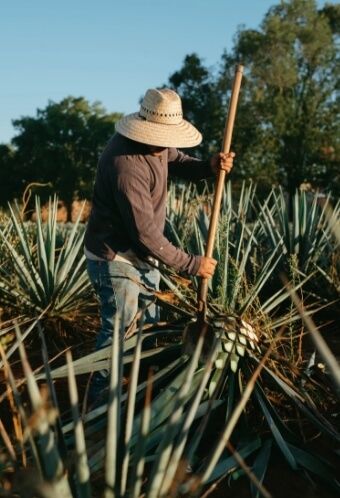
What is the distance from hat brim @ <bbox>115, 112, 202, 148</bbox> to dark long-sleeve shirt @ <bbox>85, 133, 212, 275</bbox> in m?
0.08

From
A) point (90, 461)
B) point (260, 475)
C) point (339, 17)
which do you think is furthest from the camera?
point (339, 17)

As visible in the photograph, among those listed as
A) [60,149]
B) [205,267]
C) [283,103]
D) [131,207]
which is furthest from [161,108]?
[60,149]

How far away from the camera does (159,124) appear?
3.44 m

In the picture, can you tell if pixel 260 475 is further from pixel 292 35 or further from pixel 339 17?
pixel 339 17

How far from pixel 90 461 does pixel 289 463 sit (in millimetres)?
913

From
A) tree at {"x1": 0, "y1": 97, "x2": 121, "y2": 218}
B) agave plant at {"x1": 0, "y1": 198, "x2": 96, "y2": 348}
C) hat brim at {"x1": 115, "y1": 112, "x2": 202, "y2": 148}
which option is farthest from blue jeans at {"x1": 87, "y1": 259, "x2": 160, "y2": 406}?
tree at {"x1": 0, "y1": 97, "x2": 121, "y2": 218}

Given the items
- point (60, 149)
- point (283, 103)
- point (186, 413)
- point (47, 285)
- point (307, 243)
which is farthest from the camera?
point (60, 149)

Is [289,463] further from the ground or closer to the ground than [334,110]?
further from the ground

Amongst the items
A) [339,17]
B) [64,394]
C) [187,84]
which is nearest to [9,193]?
[187,84]

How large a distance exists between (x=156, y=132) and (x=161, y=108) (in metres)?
0.18

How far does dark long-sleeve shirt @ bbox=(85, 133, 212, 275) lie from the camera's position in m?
3.31

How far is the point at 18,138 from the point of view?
1676 inches

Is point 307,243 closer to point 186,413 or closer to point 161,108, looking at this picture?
point 161,108

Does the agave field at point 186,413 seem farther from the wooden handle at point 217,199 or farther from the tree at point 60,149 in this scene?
the tree at point 60,149
